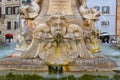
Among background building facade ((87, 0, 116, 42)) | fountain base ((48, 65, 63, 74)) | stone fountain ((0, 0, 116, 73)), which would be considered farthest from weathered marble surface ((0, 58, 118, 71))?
background building facade ((87, 0, 116, 42))

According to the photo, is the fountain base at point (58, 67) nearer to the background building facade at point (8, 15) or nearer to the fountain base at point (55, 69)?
the fountain base at point (55, 69)

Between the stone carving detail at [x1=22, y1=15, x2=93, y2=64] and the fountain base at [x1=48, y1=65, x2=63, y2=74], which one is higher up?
the stone carving detail at [x1=22, y1=15, x2=93, y2=64]

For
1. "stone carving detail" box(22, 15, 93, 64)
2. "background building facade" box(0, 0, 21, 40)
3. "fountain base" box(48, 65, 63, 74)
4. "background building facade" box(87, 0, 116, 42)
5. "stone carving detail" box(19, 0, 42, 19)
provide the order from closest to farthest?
"fountain base" box(48, 65, 63, 74)
"stone carving detail" box(22, 15, 93, 64)
"stone carving detail" box(19, 0, 42, 19)
"background building facade" box(87, 0, 116, 42)
"background building facade" box(0, 0, 21, 40)

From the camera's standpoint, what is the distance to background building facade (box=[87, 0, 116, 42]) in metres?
73.9

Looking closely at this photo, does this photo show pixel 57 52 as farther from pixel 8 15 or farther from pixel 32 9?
pixel 8 15

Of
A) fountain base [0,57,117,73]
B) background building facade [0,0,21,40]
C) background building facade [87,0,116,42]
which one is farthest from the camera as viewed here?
background building facade [0,0,21,40]

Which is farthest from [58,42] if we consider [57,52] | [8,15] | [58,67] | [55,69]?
[8,15]

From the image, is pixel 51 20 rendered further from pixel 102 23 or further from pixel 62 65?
pixel 102 23

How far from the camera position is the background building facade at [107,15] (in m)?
73.9

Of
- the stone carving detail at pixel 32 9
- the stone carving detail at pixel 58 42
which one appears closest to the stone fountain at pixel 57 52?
the stone carving detail at pixel 58 42

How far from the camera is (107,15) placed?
246 ft

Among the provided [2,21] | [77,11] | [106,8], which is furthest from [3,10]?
[77,11]

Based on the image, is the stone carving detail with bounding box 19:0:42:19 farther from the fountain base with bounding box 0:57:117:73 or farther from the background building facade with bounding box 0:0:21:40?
the background building facade with bounding box 0:0:21:40

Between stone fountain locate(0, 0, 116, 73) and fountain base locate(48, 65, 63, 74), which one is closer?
fountain base locate(48, 65, 63, 74)
